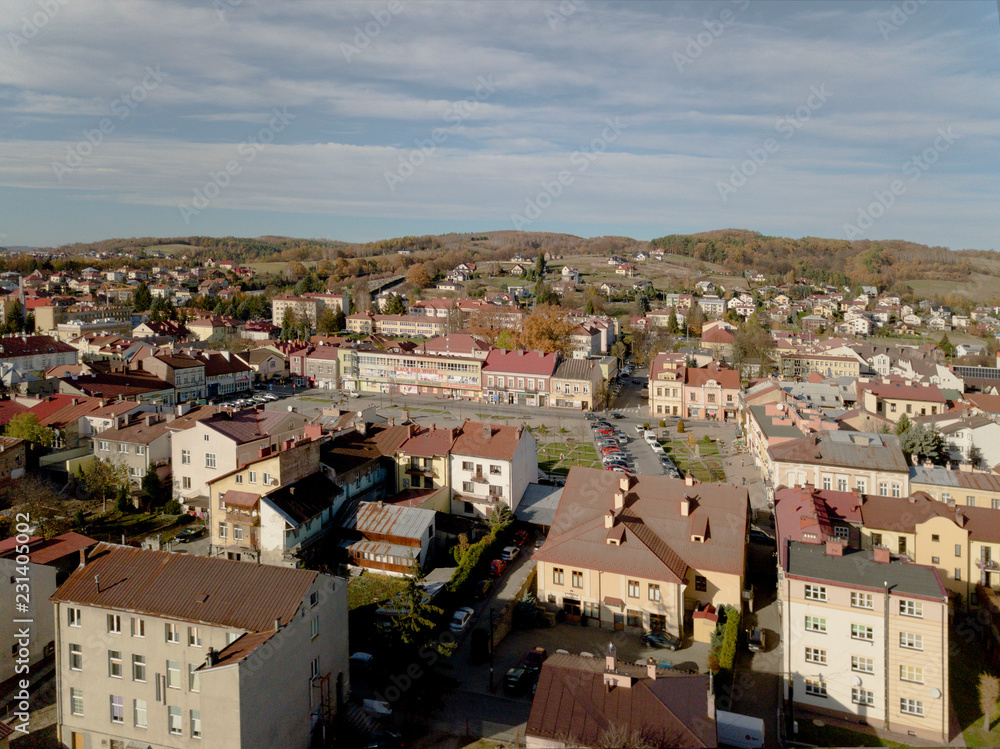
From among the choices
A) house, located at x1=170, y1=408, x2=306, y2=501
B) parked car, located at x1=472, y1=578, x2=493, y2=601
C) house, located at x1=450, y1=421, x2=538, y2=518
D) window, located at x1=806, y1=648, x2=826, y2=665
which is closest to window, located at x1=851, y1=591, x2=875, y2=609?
window, located at x1=806, y1=648, x2=826, y2=665

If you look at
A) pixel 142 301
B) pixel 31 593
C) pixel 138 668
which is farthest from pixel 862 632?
pixel 142 301

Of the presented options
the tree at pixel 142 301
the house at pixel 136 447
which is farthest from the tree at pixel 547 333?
the tree at pixel 142 301

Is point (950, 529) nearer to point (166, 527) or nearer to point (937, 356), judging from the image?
point (166, 527)

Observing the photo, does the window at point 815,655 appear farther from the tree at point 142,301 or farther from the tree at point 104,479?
the tree at point 142,301

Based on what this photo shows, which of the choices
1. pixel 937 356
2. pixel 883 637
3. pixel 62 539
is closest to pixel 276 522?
pixel 62 539

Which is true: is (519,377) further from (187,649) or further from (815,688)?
(187,649)
